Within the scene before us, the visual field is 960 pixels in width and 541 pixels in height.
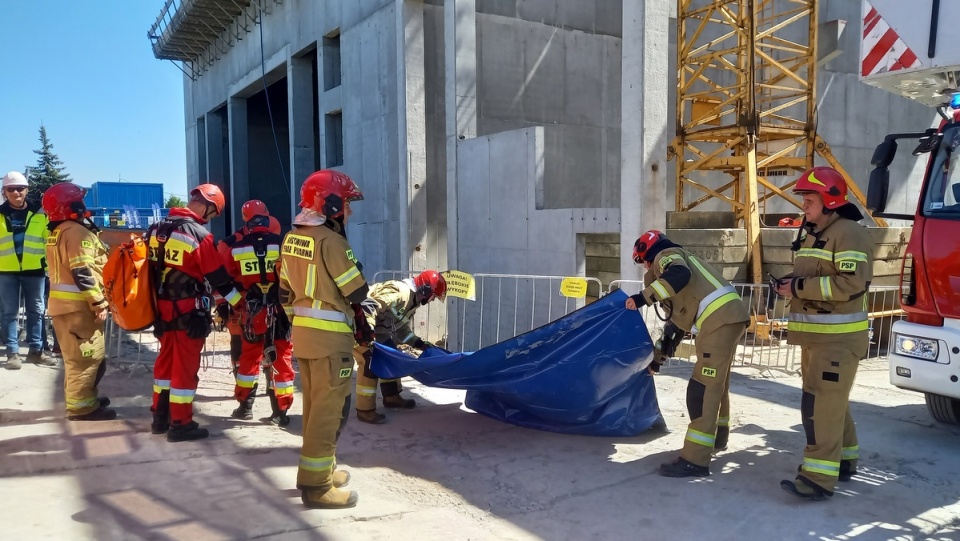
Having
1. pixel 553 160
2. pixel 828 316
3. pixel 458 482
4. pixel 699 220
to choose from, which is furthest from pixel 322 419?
pixel 553 160

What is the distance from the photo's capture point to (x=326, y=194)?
3.79 metres

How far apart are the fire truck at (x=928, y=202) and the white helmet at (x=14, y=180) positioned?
800cm

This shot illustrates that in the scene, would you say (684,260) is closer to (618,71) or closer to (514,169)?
(514,169)

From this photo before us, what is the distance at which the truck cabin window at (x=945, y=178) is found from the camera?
4.75 metres

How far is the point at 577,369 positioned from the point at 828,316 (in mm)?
1692

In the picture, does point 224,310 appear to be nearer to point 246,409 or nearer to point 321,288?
point 246,409

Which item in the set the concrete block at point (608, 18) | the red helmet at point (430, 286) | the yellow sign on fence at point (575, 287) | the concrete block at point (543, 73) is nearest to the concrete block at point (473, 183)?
the concrete block at point (543, 73)

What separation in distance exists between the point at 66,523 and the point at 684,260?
3.83 m

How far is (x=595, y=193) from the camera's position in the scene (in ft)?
39.5

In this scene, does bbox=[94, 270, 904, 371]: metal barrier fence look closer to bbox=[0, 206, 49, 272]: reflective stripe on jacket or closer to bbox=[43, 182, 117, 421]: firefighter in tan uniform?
bbox=[0, 206, 49, 272]: reflective stripe on jacket

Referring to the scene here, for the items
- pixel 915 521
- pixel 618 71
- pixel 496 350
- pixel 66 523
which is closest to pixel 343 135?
pixel 618 71

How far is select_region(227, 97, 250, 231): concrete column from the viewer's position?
19.1 meters

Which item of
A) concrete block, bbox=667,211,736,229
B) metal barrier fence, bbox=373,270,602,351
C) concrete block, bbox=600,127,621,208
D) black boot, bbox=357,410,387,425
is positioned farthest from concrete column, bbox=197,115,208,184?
black boot, bbox=357,410,387,425

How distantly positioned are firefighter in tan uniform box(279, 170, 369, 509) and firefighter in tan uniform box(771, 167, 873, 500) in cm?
265
